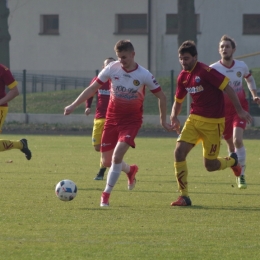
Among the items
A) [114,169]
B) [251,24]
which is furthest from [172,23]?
[114,169]

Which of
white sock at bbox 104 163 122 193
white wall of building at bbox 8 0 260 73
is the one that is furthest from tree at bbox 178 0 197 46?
white sock at bbox 104 163 122 193

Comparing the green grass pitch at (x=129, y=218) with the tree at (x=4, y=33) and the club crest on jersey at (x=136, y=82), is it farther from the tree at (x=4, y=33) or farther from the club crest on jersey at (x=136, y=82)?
the tree at (x=4, y=33)

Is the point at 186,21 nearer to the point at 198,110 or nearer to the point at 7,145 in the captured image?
the point at 7,145

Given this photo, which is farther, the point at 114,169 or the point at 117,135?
the point at 117,135

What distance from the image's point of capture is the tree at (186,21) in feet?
107

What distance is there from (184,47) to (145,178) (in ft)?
14.2

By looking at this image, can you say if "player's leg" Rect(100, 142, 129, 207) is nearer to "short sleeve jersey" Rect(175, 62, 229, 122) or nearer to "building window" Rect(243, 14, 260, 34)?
"short sleeve jersey" Rect(175, 62, 229, 122)

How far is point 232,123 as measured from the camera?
12.2 metres

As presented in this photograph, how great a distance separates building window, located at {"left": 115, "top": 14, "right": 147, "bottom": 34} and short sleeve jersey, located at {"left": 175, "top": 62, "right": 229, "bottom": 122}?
31.7 m

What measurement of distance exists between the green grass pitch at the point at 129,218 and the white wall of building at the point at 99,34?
85.3 ft

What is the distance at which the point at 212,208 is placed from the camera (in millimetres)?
9688

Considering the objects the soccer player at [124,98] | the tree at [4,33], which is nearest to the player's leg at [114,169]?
the soccer player at [124,98]

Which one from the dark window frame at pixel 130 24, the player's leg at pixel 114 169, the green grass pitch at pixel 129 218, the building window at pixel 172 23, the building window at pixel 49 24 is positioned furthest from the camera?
the building window at pixel 49 24

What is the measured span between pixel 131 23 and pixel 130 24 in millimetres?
75
